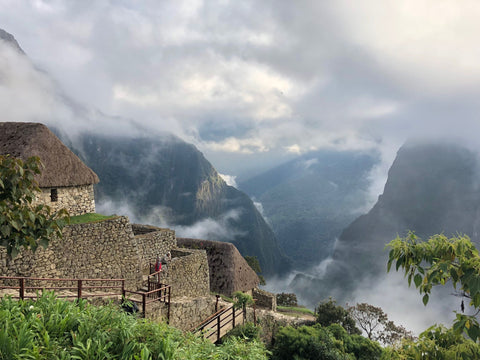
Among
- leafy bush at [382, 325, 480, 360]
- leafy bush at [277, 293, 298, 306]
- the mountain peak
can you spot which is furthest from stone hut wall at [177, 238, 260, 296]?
the mountain peak

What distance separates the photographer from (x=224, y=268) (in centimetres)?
2588

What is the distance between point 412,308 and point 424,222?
34.6 meters

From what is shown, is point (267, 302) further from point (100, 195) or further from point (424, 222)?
point (424, 222)

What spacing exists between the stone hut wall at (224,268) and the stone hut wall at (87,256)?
1126cm

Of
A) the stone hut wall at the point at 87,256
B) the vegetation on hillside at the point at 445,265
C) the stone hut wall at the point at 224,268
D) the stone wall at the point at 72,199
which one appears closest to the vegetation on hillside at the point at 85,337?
the vegetation on hillside at the point at 445,265

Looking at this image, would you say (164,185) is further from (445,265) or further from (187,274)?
(445,265)

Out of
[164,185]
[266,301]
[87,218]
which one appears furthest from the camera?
[164,185]

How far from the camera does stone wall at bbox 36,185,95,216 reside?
13.0 meters

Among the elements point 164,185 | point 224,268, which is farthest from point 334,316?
point 164,185

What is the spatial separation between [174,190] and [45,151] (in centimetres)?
7890

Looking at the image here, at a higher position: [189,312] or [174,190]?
[174,190]

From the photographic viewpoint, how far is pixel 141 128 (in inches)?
3863

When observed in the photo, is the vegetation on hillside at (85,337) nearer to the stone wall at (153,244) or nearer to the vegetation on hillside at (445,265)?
the vegetation on hillside at (445,265)

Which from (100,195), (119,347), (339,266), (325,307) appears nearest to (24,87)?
(100,195)
